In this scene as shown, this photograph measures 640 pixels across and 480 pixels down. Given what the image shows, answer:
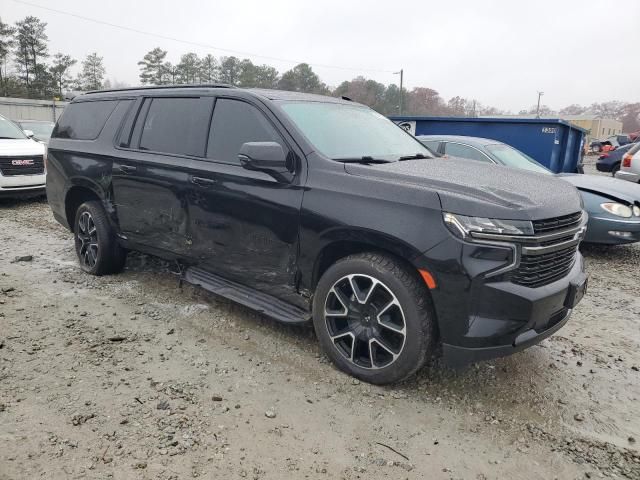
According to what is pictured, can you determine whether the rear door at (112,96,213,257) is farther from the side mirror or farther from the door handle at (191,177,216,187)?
the side mirror

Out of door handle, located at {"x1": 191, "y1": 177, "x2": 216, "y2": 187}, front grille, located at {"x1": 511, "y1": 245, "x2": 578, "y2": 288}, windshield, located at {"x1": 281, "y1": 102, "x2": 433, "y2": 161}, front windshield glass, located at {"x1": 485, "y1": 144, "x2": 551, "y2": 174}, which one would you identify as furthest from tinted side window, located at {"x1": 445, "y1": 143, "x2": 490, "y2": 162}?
door handle, located at {"x1": 191, "y1": 177, "x2": 216, "y2": 187}

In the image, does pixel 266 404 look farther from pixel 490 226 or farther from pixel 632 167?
pixel 632 167

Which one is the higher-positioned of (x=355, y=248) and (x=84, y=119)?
(x=84, y=119)

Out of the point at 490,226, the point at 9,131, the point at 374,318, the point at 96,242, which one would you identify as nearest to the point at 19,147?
the point at 9,131

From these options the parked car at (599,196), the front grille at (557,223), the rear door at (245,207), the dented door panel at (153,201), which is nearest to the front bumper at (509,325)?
the front grille at (557,223)

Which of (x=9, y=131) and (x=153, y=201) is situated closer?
(x=153, y=201)

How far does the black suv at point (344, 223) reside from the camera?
106 inches

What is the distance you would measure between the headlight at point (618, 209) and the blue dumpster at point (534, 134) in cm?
435

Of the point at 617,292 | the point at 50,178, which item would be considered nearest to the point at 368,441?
the point at 617,292

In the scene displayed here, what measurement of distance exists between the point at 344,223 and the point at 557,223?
1.25 metres

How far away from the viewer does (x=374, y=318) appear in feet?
9.97

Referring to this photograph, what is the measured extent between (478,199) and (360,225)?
0.70m

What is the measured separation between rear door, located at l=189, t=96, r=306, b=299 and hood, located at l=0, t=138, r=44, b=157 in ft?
22.2

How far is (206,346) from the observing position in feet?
11.8
